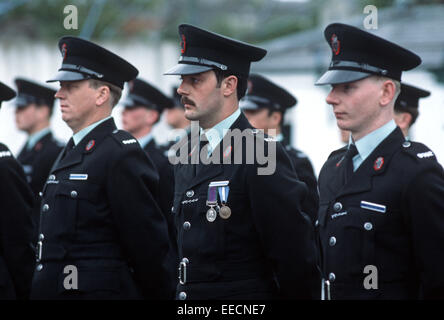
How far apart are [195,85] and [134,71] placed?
972 mm

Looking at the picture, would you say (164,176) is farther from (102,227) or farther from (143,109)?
(102,227)

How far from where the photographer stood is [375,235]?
123 inches

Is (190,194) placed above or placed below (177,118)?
below

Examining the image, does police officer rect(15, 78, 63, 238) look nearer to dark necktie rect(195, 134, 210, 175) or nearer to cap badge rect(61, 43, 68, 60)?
cap badge rect(61, 43, 68, 60)

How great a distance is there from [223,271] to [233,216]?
0.85ft

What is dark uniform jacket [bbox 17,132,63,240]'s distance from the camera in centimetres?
695

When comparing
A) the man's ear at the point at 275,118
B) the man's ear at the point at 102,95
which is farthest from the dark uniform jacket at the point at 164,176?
the man's ear at the point at 102,95

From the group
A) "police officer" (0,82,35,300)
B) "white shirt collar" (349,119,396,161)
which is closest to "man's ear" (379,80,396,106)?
"white shirt collar" (349,119,396,161)

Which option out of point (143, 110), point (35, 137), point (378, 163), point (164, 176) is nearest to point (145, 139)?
point (143, 110)

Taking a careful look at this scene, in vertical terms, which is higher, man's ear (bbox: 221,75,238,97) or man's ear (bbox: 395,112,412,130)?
man's ear (bbox: 395,112,412,130)

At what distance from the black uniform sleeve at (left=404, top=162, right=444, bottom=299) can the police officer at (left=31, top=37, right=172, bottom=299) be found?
55.1 inches

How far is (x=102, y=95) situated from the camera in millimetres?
4168
